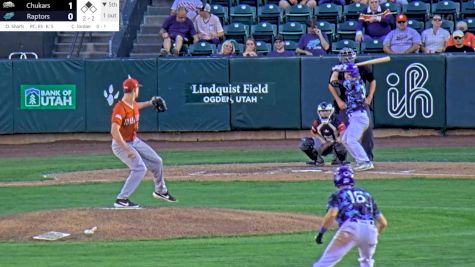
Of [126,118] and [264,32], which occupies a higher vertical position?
[264,32]

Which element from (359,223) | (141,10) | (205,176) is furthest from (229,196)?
(141,10)

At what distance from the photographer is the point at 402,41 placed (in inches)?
1050

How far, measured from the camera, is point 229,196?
60.1ft

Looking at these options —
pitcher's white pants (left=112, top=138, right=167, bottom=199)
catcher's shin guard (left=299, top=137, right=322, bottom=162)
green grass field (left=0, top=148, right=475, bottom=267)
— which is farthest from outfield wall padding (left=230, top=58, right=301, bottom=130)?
pitcher's white pants (left=112, top=138, right=167, bottom=199)

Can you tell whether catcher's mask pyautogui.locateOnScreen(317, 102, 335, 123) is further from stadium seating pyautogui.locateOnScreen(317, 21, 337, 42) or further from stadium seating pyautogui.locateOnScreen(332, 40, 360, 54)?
stadium seating pyautogui.locateOnScreen(317, 21, 337, 42)

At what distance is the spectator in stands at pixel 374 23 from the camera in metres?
27.2

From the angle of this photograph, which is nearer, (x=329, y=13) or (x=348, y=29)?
(x=348, y=29)

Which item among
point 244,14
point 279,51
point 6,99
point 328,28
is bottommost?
point 6,99

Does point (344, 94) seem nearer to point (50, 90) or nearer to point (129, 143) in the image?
point (129, 143)

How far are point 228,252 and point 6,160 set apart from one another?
13015 millimetres

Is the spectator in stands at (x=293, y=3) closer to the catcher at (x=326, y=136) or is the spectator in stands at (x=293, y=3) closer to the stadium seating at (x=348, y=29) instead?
the stadium seating at (x=348, y=29)

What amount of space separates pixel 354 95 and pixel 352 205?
943 centimetres

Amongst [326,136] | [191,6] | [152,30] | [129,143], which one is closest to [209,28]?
[191,6]

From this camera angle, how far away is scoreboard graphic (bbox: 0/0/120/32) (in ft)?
84.5
